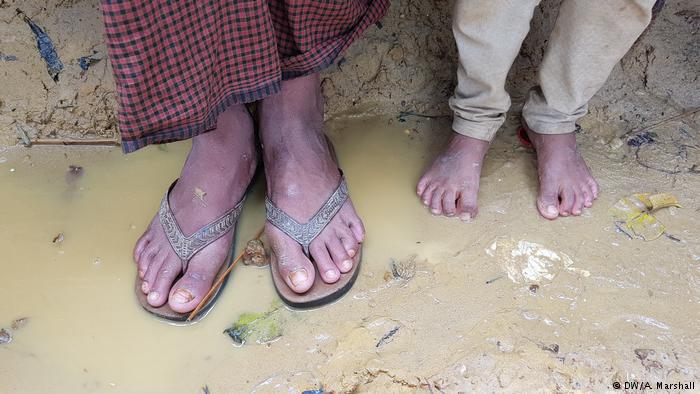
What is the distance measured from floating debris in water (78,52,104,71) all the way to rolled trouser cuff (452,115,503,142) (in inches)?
38.7

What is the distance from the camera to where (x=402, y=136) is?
165 centimetres

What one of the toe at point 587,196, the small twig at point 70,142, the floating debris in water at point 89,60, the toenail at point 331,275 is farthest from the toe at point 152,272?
the toe at point 587,196

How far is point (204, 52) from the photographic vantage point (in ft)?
3.45

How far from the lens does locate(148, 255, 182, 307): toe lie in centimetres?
126

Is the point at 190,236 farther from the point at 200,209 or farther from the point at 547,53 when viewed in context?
the point at 547,53

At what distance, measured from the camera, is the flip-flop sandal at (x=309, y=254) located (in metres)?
1.27

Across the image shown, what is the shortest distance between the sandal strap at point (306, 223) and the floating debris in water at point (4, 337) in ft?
1.98

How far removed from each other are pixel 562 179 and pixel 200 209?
2.87 feet

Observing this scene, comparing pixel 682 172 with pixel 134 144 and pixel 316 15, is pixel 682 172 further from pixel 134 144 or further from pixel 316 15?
pixel 134 144

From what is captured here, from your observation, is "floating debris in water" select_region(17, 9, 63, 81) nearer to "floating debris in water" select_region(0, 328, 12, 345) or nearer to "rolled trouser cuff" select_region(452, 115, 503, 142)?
"floating debris in water" select_region(0, 328, 12, 345)

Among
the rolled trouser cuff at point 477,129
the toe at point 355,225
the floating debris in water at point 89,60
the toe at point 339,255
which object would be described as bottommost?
the toe at point 339,255

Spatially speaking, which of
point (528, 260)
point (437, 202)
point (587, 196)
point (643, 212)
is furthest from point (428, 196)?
point (643, 212)

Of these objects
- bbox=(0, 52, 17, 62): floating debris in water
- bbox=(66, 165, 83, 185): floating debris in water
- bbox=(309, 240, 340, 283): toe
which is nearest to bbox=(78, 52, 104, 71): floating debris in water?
bbox=(0, 52, 17, 62): floating debris in water

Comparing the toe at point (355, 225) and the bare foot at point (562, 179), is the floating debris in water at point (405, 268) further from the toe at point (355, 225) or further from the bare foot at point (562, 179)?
the bare foot at point (562, 179)
